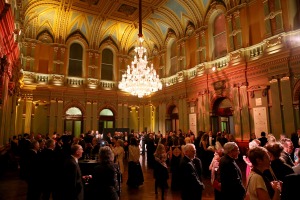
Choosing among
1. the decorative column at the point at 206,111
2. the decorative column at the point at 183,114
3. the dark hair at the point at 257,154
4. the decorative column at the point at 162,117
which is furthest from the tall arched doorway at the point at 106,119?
the dark hair at the point at 257,154

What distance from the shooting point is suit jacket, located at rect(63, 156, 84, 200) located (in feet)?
9.57

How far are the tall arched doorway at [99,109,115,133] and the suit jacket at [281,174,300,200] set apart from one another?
15.9 m

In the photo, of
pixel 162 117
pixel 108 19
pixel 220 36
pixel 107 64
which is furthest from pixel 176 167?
pixel 107 64

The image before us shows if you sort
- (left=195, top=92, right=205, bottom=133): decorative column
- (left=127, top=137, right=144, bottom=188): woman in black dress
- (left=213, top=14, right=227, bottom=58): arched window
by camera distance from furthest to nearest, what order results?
(left=195, top=92, right=205, bottom=133): decorative column
(left=213, top=14, right=227, bottom=58): arched window
(left=127, top=137, right=144, bottom=188): woman in black dress

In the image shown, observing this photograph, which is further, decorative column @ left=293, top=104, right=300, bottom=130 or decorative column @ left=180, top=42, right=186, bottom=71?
decorative column @ left=180, top=42, right=186, bottom=71

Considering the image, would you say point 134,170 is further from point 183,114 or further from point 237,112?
point 183,114

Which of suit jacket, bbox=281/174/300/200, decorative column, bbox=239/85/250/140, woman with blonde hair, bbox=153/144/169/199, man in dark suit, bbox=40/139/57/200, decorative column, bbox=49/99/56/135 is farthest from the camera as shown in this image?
decorative column, bbox=49/99/56/135

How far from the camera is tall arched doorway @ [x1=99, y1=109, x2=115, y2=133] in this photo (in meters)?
16.5

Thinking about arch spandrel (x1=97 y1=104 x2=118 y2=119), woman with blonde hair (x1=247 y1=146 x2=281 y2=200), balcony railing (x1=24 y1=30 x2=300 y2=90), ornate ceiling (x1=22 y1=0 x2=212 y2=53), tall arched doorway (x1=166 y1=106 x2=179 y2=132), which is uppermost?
ornate ceiling (x1=22 y1=0 x2=212 y2=53)

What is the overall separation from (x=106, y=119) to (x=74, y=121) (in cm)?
236

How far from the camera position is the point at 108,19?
15508mm

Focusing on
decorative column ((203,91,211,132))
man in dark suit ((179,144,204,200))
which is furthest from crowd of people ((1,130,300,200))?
decorative column ((203,91,211,132))

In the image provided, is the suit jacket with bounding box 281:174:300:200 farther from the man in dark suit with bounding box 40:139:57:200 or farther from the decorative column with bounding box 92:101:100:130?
the decorative column with bounding box 92:101:100:130

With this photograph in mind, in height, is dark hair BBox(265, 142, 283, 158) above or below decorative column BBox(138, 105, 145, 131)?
below
